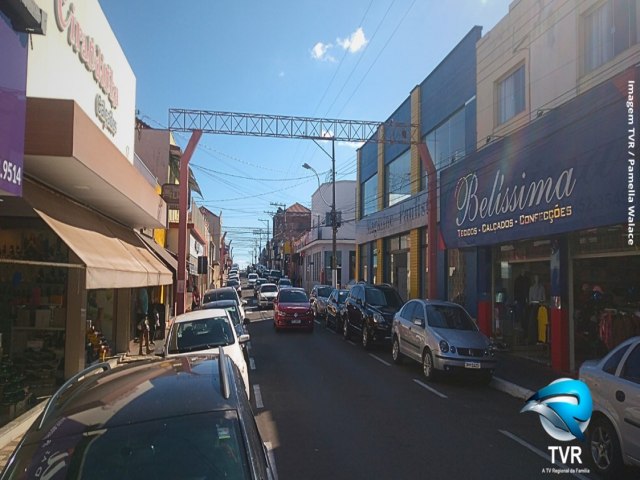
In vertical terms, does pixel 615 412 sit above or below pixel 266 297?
above

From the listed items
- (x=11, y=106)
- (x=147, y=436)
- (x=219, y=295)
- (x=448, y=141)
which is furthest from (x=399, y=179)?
(x=147, y=436)

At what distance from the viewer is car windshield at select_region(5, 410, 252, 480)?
2387mm

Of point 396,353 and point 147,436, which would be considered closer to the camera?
point 147,436

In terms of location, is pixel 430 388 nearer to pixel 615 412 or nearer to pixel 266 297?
pixel 615 412

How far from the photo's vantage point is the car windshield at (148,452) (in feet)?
7.83

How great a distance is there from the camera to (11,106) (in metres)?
5.75

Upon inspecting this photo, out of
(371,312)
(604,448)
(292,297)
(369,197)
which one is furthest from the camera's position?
(369,197)

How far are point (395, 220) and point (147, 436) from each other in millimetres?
25034

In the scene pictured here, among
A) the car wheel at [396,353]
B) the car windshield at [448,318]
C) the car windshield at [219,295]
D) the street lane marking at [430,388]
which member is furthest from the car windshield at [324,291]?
the street lane marking at [430,388]

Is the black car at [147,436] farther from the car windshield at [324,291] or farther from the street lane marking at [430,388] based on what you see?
the car windshield at [324,291]

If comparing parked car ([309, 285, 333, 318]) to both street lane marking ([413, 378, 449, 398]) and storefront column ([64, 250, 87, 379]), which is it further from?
storefront column ([64, 250, 87, 379])

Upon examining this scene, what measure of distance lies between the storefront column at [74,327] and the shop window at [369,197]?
2376cm

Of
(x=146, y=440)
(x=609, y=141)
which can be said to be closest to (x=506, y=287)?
(x=609, y=141)

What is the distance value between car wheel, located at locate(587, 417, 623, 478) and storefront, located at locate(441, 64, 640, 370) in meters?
4.60
